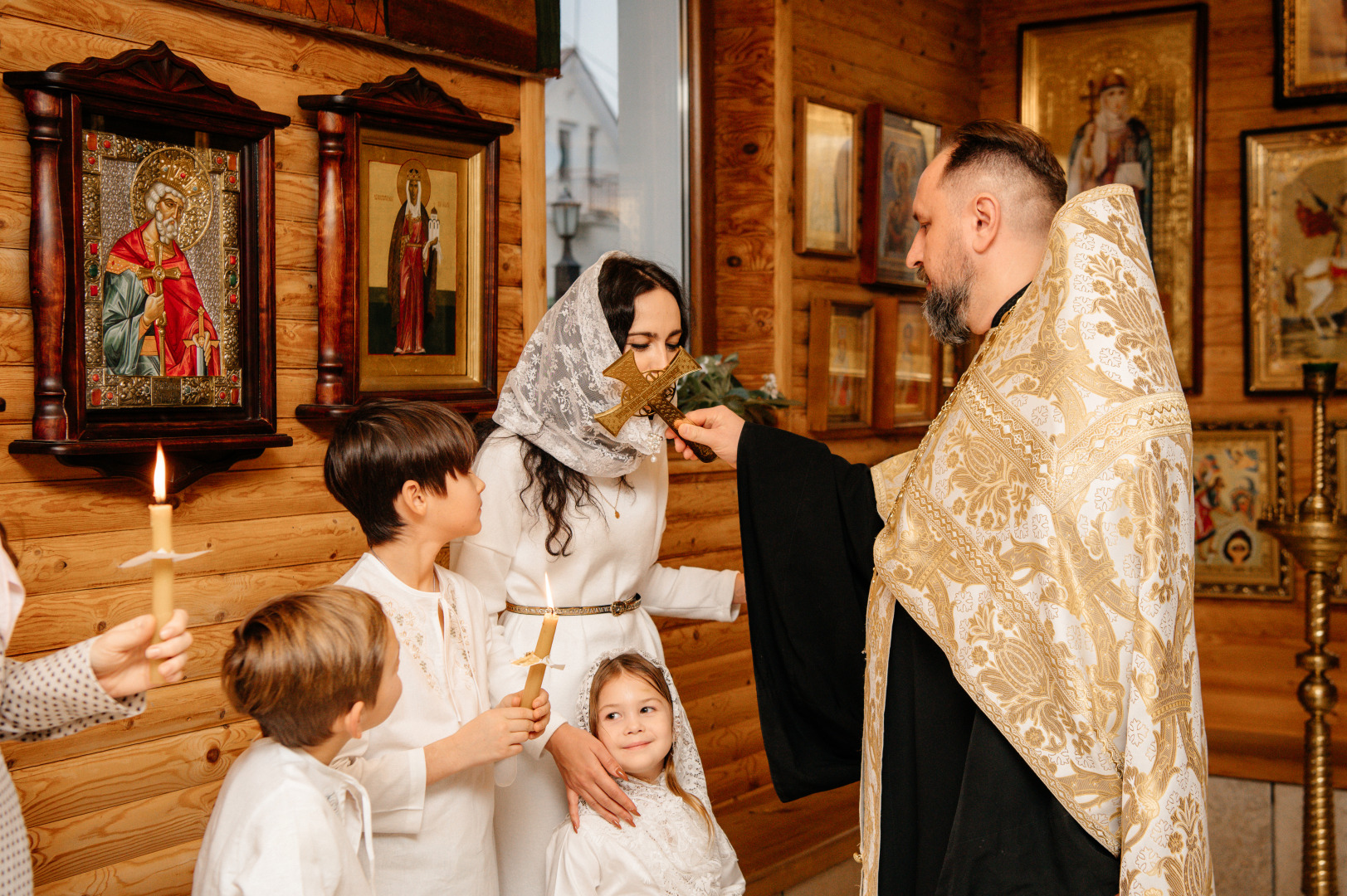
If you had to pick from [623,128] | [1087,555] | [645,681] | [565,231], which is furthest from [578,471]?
[623,128]

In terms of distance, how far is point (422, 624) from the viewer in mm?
1957

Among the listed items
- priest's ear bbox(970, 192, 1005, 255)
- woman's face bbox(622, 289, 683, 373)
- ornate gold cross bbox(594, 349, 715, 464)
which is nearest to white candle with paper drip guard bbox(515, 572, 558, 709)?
ornate gold cross bbox(594, 349, 715, 464)

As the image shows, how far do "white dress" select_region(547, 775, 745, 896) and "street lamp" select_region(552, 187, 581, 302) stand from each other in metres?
1.82

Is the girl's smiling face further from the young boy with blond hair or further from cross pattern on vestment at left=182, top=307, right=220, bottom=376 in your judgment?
cross pattern on vestment at left=182, top=307, right=220, bottom=376

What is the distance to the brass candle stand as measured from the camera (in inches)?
145

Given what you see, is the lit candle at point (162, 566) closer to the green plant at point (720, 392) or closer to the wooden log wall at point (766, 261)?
the green plant at point (720, 392)

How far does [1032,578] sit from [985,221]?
25.9 inches

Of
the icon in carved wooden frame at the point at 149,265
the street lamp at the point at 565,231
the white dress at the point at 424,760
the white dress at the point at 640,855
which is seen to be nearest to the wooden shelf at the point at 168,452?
the icon in carved wooden frame at the point at 149,265

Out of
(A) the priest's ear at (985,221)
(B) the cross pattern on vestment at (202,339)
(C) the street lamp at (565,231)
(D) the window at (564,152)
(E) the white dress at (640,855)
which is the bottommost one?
(E) the white dress at (640,855)

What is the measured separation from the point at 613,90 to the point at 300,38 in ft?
4.88

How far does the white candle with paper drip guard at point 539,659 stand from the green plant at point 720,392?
1941 mm

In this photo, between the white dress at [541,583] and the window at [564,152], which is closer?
the white dress at [541,583]

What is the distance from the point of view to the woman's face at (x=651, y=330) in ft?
7.57

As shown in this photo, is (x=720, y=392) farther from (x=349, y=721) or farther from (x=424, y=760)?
(x=349, y=721)
